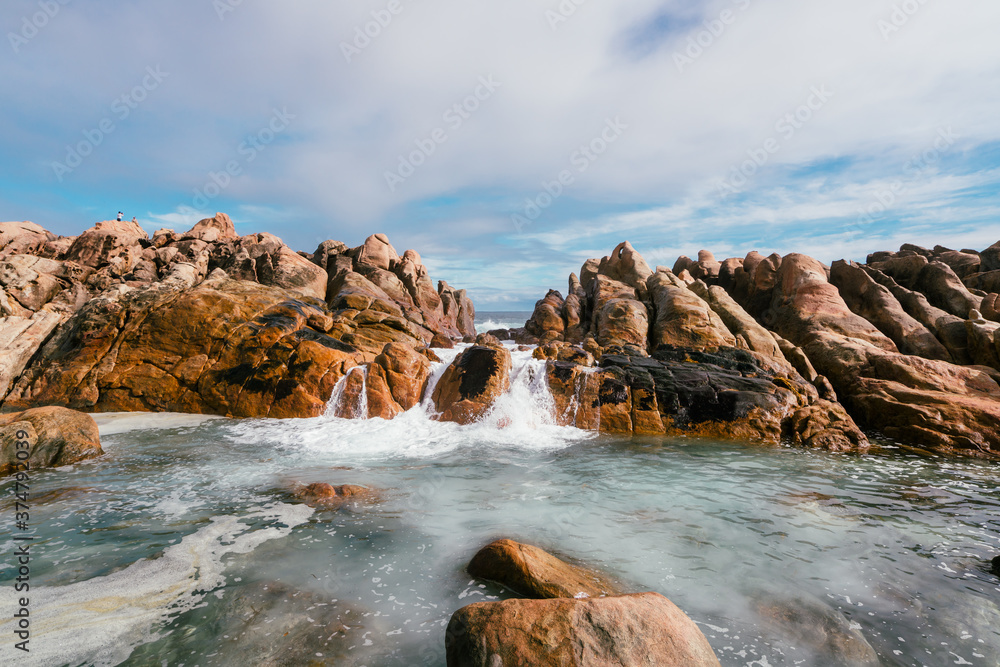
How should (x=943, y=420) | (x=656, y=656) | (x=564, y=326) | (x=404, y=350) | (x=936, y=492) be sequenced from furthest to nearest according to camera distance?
(x=564, y=326) < (x=404, y=350) < (x=943, y=420) < (x=936, y=492) < (x=656, y=656)

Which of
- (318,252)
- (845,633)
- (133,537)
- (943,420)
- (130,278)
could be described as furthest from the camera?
(318,252)

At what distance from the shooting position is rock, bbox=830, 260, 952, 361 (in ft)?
61.5

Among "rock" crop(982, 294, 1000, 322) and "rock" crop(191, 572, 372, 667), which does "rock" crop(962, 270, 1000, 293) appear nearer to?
"rock" crop(982, 294, 1000, 322)

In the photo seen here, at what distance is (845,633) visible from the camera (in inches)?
186

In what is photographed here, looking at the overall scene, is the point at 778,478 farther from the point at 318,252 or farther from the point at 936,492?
the point at 318,252

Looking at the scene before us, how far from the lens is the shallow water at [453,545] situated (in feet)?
14.7

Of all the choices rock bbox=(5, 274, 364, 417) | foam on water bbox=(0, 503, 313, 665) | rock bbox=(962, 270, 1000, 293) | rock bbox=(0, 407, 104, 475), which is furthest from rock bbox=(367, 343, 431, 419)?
rock bbox=(962, 270, 1000, 293)

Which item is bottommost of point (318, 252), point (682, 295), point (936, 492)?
point (936, 492)

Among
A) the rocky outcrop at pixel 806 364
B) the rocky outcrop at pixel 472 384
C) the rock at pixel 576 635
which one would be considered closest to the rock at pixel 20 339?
the rocky outcrop at pixel 472 384

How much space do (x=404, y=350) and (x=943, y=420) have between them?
1766cm

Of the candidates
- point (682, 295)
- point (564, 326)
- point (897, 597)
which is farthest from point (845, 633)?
point (564, 326)

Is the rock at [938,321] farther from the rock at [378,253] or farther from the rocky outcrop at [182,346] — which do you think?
the rock at [378,253]

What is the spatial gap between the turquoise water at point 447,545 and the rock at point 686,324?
26.6ft

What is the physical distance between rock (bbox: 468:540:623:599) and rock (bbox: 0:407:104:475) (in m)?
10.2
